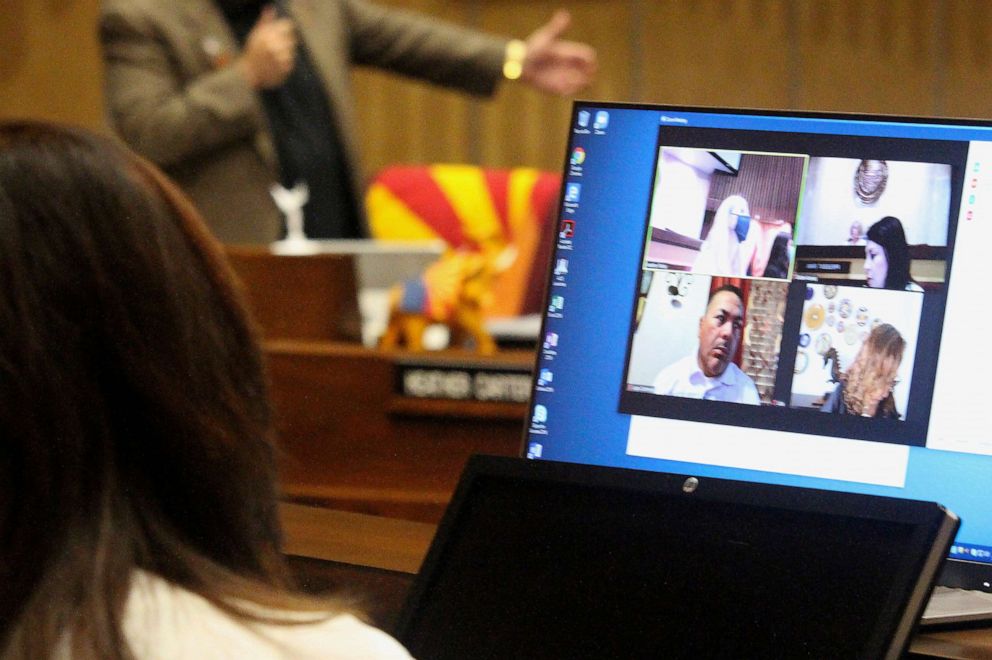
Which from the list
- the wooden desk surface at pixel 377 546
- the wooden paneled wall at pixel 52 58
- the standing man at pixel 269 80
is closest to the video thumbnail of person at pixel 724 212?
the wooden desk surface at pixel 377 546

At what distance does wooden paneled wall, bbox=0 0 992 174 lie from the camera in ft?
13.4

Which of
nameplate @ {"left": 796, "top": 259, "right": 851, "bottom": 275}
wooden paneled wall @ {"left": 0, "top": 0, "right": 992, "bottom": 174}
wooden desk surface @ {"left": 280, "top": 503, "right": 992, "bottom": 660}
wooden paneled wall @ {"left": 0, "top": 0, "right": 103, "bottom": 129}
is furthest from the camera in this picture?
wooden paneled wall @ {"left": 0, "top": 0, "right": 103, "bottom": 129}

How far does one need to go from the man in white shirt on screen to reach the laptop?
14 centimetres

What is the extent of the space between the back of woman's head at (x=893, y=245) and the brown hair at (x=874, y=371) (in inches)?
1.3

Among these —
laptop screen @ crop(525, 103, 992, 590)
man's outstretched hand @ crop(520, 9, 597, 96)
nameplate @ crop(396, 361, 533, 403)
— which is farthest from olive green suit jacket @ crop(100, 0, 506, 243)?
laptop screen @ crop(525, 103, 992, 590)

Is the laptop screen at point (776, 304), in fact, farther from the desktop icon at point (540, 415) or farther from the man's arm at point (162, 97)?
the man's arm at point (162, 97)

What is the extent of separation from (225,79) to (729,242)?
4.97 feet

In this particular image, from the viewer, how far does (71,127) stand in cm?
61

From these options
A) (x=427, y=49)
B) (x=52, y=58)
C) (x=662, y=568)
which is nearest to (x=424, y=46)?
(x=427, y=49)

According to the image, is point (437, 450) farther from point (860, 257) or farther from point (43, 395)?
point (43, 395)

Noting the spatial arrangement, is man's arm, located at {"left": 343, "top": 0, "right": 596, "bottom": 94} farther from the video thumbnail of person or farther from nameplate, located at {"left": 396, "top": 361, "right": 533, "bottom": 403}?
the video thumbnail of person

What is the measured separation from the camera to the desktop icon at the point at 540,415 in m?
0.90

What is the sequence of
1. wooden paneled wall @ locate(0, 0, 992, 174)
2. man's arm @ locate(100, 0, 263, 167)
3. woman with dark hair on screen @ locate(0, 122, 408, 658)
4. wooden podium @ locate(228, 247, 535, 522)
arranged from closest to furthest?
woman with dark hair on screen @ locate(0, 122, 408, 658) < wooden podium @ locate(228, 247, 535, 522) < man's arm @ locate(100, 0, 263, 167) < wooden paneled wall @ locate(0, 0, 992, 174)

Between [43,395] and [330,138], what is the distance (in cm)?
194
